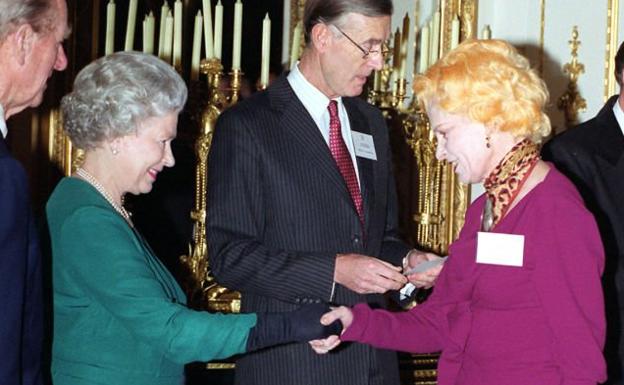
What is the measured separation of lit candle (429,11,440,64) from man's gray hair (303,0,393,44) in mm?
1244

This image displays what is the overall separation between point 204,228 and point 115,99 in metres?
1.64

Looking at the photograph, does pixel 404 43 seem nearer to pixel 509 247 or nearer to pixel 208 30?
pixel 208 30

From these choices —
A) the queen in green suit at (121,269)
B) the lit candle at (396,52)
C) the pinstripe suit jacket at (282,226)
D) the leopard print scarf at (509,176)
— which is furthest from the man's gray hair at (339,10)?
the lit candle at (396,52)

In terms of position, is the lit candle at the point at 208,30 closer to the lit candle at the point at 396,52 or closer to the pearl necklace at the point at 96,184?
the lit candle at the point at 396,52

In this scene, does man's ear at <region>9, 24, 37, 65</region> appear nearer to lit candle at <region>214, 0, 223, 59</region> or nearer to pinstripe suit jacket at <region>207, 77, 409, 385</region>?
pinstripe suit jacket at <region>207, 77, 409, 385</region>

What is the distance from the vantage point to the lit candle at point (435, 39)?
4.12m

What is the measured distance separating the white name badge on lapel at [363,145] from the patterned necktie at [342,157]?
5cm

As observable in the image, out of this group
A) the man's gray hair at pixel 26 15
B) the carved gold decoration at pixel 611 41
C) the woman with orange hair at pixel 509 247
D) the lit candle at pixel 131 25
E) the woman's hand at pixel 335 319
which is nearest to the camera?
the man's gray hair at pixel 26 15

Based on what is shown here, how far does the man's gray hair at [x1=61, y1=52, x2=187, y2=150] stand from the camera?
225cm

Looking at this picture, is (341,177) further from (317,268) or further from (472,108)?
(472,108)

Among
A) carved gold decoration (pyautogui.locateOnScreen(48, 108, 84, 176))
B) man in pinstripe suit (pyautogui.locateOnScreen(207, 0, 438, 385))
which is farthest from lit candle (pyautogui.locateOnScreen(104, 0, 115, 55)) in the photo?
man in pinstripe suit (pyautogui.locateOnScreen(207, 0, 438, 385))

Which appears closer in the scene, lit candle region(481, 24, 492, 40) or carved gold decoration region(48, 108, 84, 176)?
carved gold decoration region(48, 108, 84, 176)

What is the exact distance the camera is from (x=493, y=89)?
88.0 inches

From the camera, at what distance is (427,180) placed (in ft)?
13.7
